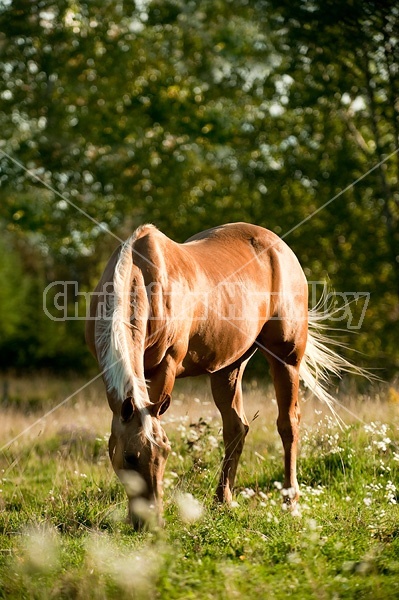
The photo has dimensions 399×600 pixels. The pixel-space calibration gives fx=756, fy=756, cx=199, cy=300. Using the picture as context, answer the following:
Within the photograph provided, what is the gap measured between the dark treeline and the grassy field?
8994mm

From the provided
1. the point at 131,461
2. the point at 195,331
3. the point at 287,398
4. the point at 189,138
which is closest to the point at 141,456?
the point at 131,461

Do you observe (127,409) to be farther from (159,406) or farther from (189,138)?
(189,138)

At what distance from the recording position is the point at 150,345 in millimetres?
4980

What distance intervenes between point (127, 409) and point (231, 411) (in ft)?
7.31

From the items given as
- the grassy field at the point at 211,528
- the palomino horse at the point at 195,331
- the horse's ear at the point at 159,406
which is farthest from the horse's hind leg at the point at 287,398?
the horse's ear at the point at 159,406

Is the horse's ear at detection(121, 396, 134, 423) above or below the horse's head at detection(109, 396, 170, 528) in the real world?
above

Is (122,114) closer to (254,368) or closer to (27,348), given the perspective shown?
(254,368)

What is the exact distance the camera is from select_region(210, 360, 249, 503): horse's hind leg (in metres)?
6.02

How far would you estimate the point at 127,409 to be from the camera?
4172 millimetres

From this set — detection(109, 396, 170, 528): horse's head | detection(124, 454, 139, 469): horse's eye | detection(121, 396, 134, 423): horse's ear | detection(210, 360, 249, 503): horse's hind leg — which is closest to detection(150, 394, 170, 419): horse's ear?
detection(109, 396, 170, 528): horse's head

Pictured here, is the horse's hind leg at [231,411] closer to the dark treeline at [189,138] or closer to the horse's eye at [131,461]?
the horse's eye at [131,461]

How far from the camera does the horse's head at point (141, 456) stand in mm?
4133

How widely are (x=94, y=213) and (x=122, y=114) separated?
2330 mm

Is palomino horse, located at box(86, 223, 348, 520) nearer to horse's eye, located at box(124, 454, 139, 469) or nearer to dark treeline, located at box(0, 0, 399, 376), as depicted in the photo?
horse's eye, located at box(124, 454, 139, 469)
